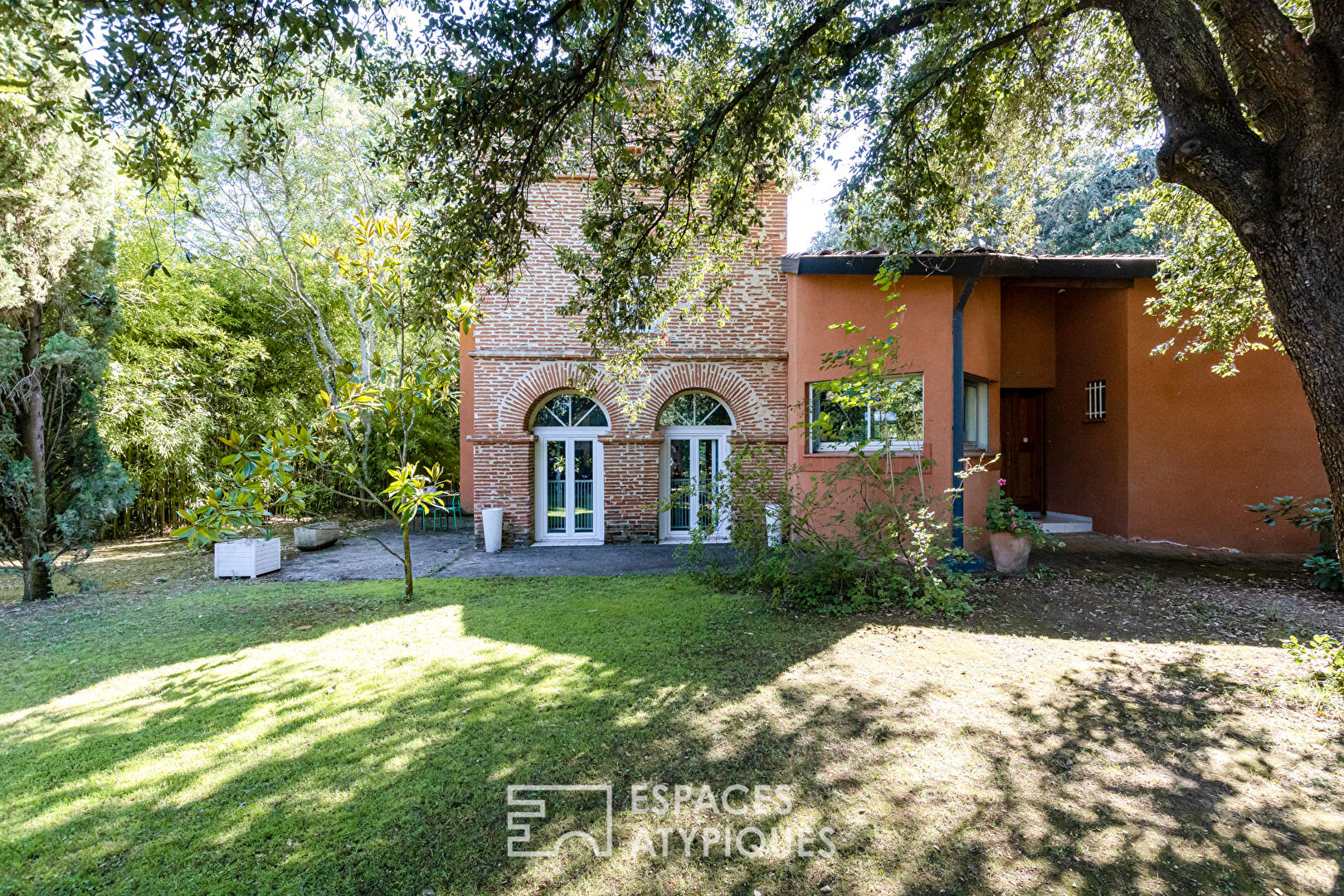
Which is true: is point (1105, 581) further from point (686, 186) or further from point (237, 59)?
point (237, 59)

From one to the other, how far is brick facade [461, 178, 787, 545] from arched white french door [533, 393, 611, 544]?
34cm

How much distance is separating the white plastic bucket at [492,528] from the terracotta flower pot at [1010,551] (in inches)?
290

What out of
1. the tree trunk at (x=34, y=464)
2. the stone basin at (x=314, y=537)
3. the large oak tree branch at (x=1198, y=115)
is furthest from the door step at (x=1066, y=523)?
the tree trunk at (x=34, y=464)

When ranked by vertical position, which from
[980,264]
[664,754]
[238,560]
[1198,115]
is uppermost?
[980,264]

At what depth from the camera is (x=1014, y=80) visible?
586 cm

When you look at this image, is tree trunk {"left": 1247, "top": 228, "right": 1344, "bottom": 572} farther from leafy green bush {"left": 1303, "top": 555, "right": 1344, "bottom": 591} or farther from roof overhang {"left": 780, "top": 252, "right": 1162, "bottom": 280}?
leafy green bush {"left": 1303, "top": 555, "right": 1344, "bottom": 591}

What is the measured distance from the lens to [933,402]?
7.18 meters

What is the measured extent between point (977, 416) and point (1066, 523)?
2922 mm

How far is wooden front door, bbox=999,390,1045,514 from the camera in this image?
34.0ft

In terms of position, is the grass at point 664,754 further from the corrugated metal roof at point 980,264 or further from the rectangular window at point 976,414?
the corrugated metal roof at point 980,264

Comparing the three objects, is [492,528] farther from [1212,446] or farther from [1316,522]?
[1316,522]

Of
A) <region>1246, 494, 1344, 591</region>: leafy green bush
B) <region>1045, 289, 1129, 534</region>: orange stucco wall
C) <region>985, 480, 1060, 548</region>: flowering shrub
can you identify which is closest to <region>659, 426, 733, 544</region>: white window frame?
<region>985, 480, 1060, 548</region>: flowering shrub

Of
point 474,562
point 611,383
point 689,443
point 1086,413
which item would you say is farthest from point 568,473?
point 1086,413

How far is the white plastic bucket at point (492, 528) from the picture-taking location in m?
9.79
